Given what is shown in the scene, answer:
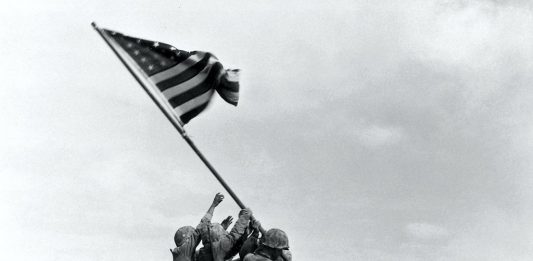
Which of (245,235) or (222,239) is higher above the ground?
(245,235)

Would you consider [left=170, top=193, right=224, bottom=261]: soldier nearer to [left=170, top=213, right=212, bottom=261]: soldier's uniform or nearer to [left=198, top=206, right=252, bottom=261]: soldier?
[left=170, top=213, right=212, bottom=261]: soldier's uniform

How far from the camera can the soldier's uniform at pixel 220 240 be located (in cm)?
1376

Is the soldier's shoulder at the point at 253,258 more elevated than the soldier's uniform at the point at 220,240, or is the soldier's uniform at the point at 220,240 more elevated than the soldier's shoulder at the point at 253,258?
the soldier's uniform at the point at 220,240

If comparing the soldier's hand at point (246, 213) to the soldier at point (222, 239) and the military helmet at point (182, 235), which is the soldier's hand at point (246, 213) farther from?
the military helmet at point (182, 235)

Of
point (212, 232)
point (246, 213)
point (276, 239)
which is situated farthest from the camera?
point (212, 232)

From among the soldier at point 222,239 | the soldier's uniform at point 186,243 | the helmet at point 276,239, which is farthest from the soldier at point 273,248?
the soldier's uniform at point 186,243

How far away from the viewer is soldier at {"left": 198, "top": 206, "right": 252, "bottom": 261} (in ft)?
45.0

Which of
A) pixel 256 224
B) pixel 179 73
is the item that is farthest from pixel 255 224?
pixel 179 73

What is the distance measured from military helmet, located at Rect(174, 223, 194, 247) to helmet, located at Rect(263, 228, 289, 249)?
197 centimetres

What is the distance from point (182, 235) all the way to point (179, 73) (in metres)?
3.43

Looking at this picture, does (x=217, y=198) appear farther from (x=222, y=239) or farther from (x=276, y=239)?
(x=276, y=239)

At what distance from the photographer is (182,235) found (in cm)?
1396

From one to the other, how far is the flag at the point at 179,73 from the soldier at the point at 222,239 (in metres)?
2.46

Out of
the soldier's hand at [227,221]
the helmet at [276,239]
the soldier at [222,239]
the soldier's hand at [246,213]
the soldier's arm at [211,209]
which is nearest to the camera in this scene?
the helmet at [276,239]
